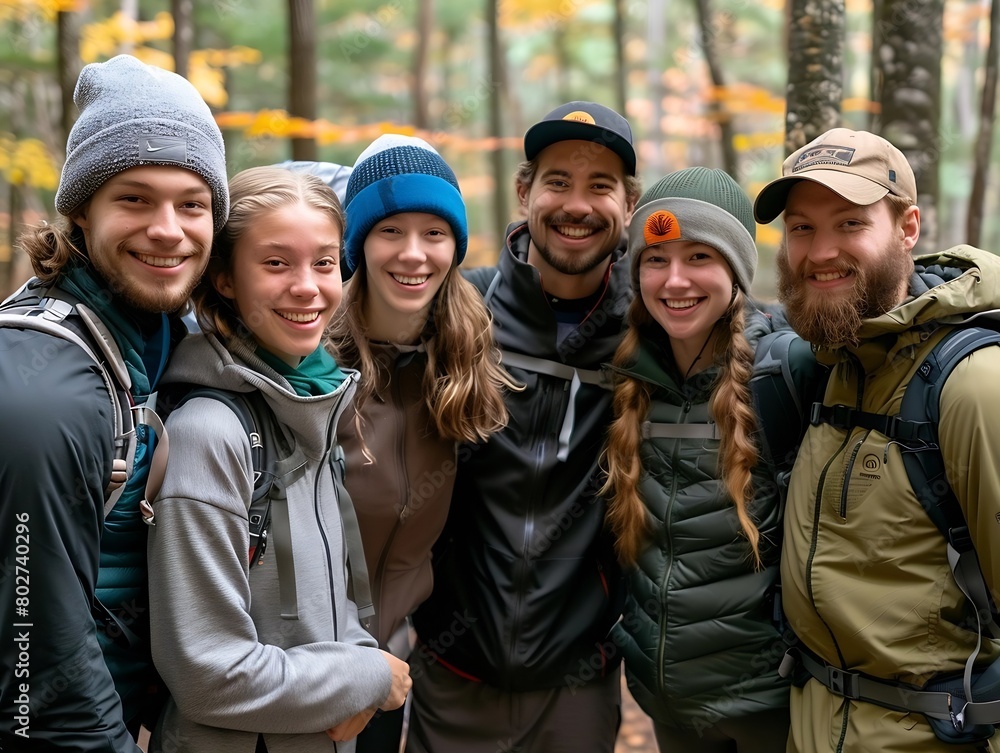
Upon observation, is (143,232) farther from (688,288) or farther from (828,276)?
(828,276)

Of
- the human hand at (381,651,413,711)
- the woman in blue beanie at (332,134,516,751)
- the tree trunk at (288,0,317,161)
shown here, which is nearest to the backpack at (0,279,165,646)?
the human hand at (381,651,413,711)

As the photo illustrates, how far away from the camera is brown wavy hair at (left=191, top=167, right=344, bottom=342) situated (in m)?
2.85

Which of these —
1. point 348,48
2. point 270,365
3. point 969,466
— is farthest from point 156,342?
point 348,48

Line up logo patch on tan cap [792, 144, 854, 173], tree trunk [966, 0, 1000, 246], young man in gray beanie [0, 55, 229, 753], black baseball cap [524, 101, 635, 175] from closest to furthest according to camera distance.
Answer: young man in gray beanie [0, 55, 229, 753] → logo patch on tan cap [792, 144, 854, 173] → black baseball cap [524, 101, 635, 175] → tree trunk [966, 0, 1000, 246]

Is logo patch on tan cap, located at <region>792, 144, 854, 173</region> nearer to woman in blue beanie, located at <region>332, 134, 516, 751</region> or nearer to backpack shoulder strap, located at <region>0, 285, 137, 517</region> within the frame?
woman in blue beanie, located at <region>332, 134, 516, 751</region>

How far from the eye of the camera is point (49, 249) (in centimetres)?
244

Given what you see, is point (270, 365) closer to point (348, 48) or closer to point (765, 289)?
point (348, 48)

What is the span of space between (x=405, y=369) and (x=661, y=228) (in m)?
1.28

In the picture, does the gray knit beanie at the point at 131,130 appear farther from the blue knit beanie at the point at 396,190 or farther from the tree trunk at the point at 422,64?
the tree trunk at the point at 422,64

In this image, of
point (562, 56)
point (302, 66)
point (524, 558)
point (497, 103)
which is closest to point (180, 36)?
point (302, 66)

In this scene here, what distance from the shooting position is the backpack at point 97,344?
2.21 m

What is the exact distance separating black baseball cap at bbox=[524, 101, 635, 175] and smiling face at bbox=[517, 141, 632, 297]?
0.05m

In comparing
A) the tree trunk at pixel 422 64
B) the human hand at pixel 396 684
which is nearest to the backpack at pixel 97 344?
the human hand at pixel 396 684

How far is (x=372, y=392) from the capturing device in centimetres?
357
